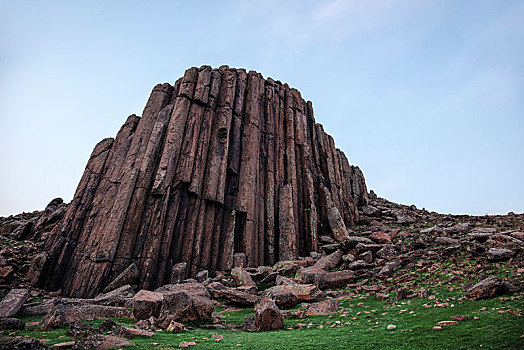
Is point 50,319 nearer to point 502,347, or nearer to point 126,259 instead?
point 502,347

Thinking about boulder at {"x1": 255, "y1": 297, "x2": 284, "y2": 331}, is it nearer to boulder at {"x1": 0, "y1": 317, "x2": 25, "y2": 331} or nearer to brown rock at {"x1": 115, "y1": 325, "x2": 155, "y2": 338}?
brown rock at {"x1": 115, "y1": 325, "x2": 155, "y2": 338}

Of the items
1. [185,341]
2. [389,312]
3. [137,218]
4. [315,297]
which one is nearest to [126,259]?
[137,218]

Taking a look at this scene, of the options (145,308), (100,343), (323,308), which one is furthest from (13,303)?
(323,308)

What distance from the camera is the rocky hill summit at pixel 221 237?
8.18 m

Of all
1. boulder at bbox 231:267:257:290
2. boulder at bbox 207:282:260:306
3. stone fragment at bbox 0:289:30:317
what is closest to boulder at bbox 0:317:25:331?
stone fragment at bbox 0:289:30:317

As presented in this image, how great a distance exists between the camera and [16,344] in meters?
3.65

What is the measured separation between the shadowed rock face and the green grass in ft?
28.6

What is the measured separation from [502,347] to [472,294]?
2959 millimetres

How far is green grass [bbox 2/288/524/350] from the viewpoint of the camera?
415 cm

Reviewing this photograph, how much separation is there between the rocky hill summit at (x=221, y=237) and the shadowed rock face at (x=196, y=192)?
80 millimetres

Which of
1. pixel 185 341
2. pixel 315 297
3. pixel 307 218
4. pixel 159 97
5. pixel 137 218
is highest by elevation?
pixel 159 97

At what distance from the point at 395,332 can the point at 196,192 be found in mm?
13578

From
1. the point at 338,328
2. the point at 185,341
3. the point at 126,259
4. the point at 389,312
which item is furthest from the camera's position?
the point at 126,259

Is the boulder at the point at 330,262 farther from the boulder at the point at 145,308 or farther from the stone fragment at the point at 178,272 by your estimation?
the boulder at the point at 145,308
